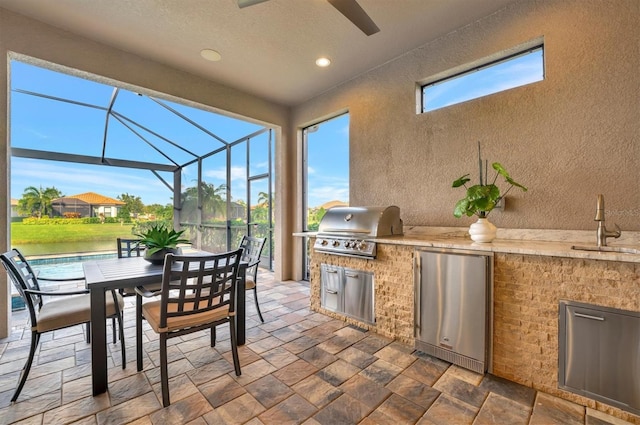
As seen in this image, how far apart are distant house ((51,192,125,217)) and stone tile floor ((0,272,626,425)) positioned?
2658 mm

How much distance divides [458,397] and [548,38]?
282cm

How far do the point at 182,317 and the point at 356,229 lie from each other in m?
1.70

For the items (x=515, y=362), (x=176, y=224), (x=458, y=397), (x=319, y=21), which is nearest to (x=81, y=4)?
(x=319, y=21)

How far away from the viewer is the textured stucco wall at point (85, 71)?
7.97 ft

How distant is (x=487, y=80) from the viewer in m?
2.63

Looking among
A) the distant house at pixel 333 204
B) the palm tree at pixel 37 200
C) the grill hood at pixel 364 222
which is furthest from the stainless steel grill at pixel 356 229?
the palm tree at pixel 37 200

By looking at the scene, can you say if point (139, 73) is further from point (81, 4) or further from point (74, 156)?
point (74, 156)

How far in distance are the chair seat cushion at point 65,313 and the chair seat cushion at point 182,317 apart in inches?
13.5

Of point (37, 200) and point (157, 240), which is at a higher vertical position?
point (37, 200)

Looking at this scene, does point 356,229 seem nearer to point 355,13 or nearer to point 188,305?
point 188,305

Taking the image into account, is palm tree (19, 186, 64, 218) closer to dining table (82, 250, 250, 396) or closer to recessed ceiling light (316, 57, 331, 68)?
dining table (82, 250, 250, 396)

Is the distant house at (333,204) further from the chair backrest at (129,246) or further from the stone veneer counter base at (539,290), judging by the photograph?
the chair backrest at (129,246)

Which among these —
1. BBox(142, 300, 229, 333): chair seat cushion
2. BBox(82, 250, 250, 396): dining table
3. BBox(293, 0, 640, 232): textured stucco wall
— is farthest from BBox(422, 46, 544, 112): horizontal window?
BBox(82, 250, 250, 396): dining table

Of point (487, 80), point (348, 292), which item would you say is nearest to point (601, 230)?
point (487, 80)
